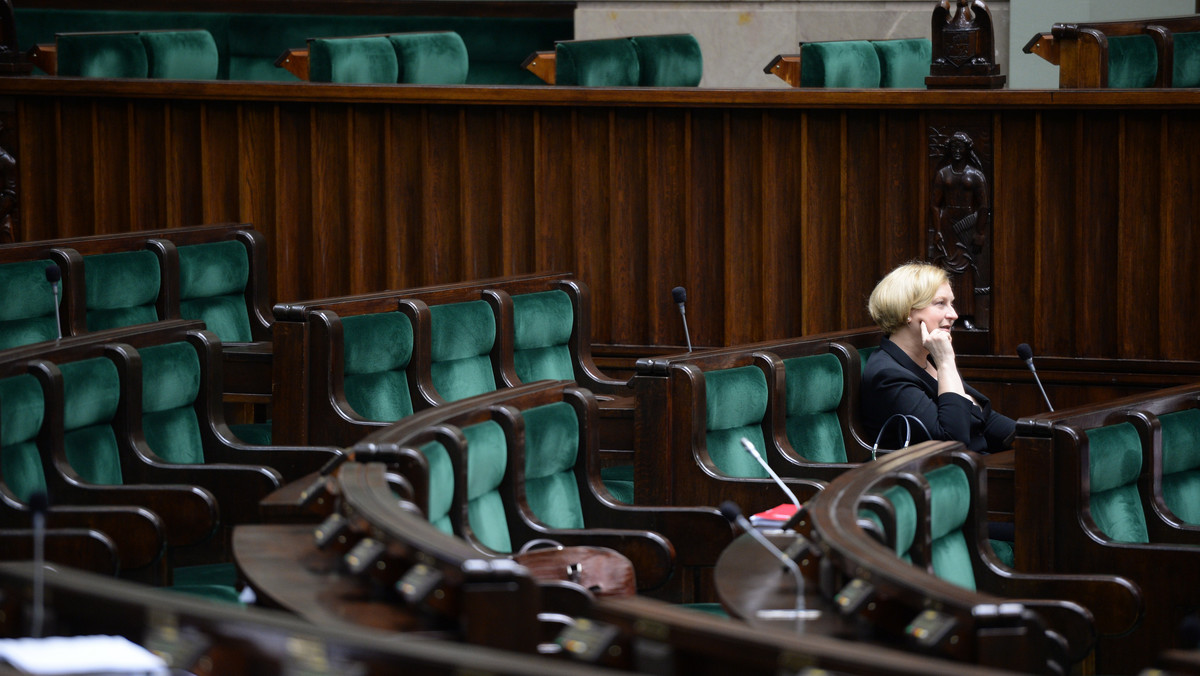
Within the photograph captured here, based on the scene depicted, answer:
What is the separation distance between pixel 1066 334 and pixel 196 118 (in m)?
2.68

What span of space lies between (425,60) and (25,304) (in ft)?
5.24

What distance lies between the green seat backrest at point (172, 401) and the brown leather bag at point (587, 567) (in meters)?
0.99

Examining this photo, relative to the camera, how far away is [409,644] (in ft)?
5.34

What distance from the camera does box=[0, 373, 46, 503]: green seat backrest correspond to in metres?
2.93

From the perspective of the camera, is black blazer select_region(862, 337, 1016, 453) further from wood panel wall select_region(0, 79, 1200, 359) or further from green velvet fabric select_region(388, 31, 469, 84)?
green velvet fabric select_region(388, 31, 469, 84)

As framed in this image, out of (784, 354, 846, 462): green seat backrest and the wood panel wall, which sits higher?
the wood panel wall

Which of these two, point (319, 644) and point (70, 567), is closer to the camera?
point (319, 644)

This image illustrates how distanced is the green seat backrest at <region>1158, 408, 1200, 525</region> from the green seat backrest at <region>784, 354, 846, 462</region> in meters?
0.72

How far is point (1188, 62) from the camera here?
451 centimetres

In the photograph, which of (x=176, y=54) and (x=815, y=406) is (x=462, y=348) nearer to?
(x=815, y=406)


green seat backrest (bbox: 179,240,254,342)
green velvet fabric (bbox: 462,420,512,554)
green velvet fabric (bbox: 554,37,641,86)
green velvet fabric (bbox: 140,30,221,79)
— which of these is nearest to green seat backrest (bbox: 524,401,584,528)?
green velvet fabric (bbox: 462,420,512,554)

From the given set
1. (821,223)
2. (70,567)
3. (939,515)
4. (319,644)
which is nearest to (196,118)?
(821,223)

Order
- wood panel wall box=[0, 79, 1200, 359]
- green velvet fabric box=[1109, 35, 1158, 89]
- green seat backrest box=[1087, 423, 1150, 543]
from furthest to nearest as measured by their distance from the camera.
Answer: green velvet fabric box=[1109, 35, 1158, 89] < wood panel wall box=[0, 79, 1200, 359] < green seat backrest box=[1087, 423, 1150, 543]

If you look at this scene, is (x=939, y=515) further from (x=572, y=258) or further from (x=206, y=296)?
(x=206, y=296)
